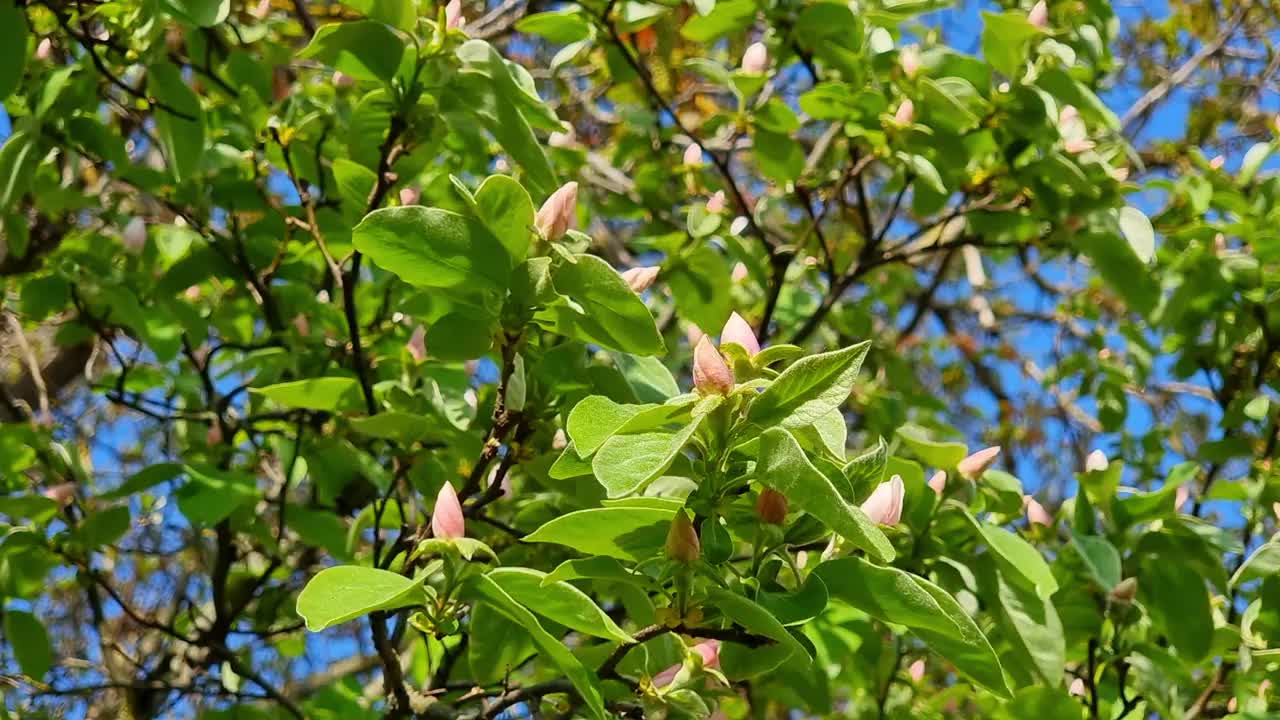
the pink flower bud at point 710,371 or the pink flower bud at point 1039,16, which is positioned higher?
the pink flower bud at point 1039,16

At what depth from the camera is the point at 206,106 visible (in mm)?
2277

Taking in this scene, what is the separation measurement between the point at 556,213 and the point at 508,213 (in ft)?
0.15

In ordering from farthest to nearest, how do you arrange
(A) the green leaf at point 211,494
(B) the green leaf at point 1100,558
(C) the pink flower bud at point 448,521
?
(A) the green leaf at point 211,494 → (B) the green leaf at point 1100,558 → (C) the pink flower bud at point 448,521

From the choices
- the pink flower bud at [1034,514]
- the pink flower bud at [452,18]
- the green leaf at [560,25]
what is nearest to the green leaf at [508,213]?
the pink flower bud at [452,18]

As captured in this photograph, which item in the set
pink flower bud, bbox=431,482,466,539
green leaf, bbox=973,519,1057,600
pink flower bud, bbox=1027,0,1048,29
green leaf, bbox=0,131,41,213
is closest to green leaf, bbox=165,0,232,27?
green leaf, bbox=0,131,41,213

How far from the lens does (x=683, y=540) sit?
1002 millimetres

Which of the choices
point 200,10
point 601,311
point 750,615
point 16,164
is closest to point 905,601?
point 750,615

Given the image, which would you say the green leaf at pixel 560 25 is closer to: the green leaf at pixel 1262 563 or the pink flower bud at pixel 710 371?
the pink flower bud at pixel 710 371

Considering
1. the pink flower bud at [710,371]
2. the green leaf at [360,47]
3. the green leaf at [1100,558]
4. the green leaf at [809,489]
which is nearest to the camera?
the green leaf at [809,489]

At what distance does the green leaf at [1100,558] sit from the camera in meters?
1.59

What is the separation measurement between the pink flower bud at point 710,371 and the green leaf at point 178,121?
1107mm

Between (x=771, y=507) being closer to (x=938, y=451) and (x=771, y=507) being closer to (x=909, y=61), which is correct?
(x=938, y=451)

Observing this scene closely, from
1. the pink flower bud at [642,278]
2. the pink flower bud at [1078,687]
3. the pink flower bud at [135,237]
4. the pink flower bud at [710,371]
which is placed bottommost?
the pink flower bud at [1078,687]

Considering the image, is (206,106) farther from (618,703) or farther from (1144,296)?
(1144,296)
